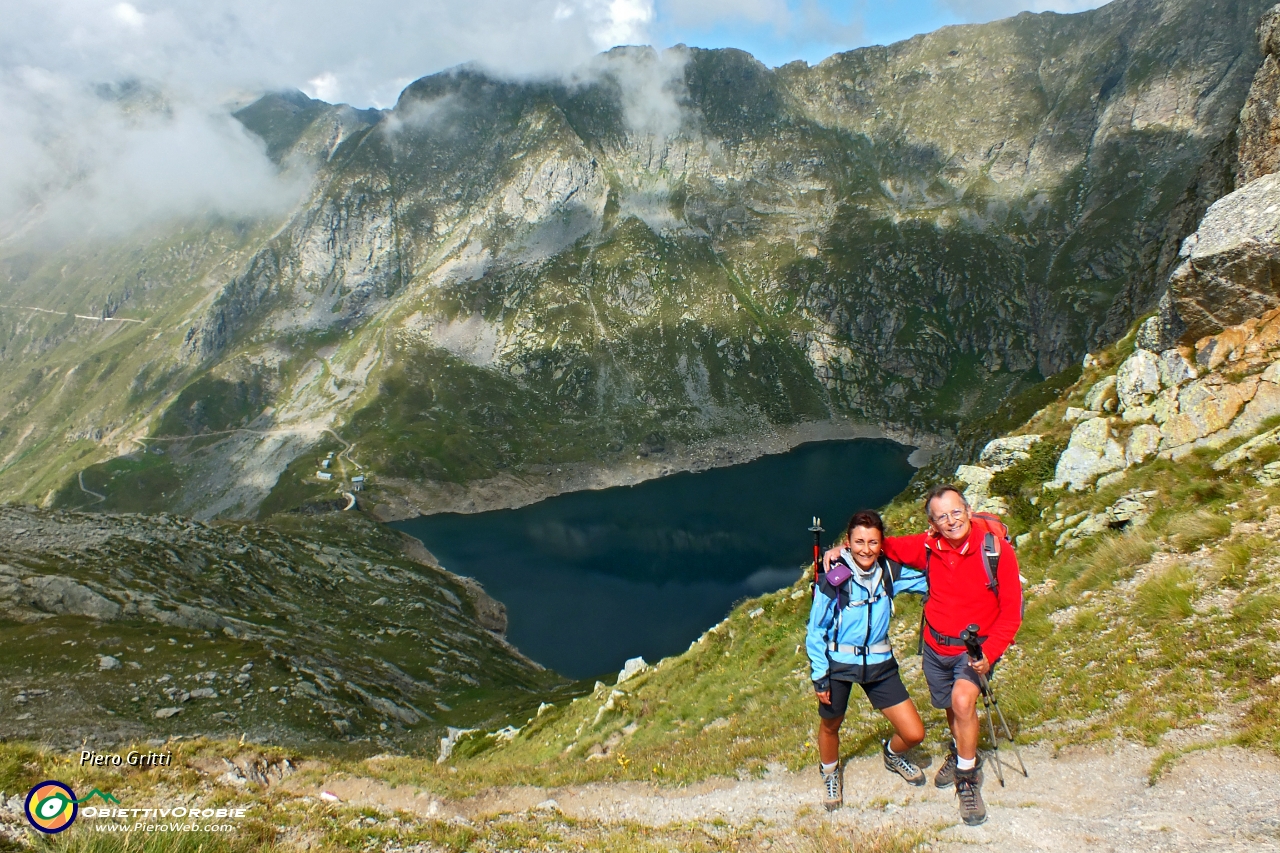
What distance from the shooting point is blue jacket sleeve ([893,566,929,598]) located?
7455 millimetres

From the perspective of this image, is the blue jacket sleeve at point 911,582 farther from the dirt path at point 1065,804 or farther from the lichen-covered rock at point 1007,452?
the lichen-covered rock at point 1007,452

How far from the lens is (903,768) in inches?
314

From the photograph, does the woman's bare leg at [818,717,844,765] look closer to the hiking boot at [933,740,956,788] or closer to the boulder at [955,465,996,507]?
the hiking boot at [933,740,956,788]

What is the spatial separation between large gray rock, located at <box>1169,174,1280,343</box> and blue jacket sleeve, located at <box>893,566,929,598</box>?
1553 centimetres

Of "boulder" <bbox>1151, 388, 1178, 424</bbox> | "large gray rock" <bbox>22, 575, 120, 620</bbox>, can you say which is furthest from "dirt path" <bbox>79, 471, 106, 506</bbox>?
"boulder" <bbox>1151, 388, 1178, 424</bbox>

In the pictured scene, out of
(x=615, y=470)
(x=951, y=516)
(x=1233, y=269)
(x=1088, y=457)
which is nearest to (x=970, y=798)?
(x=951, y=516)

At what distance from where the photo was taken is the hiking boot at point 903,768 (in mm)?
7801

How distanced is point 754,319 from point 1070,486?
184 meters

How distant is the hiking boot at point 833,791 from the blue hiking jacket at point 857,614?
71.5 inches

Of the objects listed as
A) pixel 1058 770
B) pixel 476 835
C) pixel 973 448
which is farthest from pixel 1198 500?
pixel 973 448

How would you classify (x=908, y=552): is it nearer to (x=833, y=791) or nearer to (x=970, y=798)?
(x=970, y=798)

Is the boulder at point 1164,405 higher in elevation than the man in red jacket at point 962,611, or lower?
higher

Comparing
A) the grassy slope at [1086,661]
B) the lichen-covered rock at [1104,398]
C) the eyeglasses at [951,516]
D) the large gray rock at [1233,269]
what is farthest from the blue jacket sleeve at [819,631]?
the large gray rock at [1233,269]

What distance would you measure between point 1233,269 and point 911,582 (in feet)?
53.6
